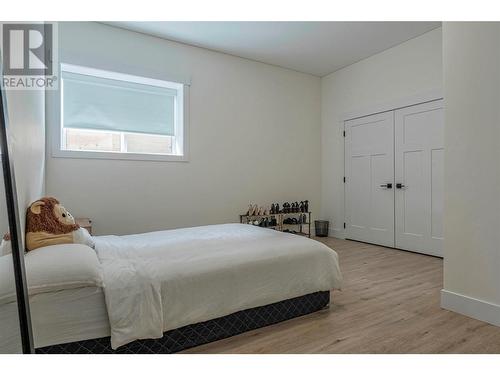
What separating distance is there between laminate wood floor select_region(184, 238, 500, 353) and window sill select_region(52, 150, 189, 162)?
2.67 metres

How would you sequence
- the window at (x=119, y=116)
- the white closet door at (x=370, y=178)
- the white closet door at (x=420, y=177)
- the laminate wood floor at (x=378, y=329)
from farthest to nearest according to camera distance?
1. the white closet door at (x=370, y=178)
2. the white closet door at (x=420, y=177)
3. the window at (x=119, y=116)
4. the laminate wood floor at (x=378, y=329)

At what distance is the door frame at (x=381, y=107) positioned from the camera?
3921 millimetres

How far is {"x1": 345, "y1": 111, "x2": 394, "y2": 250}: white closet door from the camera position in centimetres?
450

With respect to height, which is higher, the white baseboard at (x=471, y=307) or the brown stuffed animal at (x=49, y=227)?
the brown stuffed animal at (x=49, y=227)

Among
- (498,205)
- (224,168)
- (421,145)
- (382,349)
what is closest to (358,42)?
(421,145)

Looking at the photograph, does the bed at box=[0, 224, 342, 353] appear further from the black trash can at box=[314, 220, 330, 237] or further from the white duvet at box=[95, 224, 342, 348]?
the black trash can at box=[314, 220, 330, 237]

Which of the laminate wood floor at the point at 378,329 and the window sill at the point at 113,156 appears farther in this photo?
the window sill at the point at 113,156

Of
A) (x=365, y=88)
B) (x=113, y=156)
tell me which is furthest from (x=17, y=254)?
(x=365, y=88)

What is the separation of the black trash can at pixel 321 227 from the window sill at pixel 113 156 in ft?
8.61

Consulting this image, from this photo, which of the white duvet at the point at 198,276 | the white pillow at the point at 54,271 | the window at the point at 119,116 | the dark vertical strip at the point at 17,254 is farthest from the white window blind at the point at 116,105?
the dark vertical strip at the point at 17,254

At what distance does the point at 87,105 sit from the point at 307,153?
3.50 m

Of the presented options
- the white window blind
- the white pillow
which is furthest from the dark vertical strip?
the white window blind

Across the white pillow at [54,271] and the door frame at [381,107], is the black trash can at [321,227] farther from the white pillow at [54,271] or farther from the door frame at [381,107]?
the white pillow at [54,271]

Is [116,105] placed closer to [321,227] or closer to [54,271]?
[54,271]
